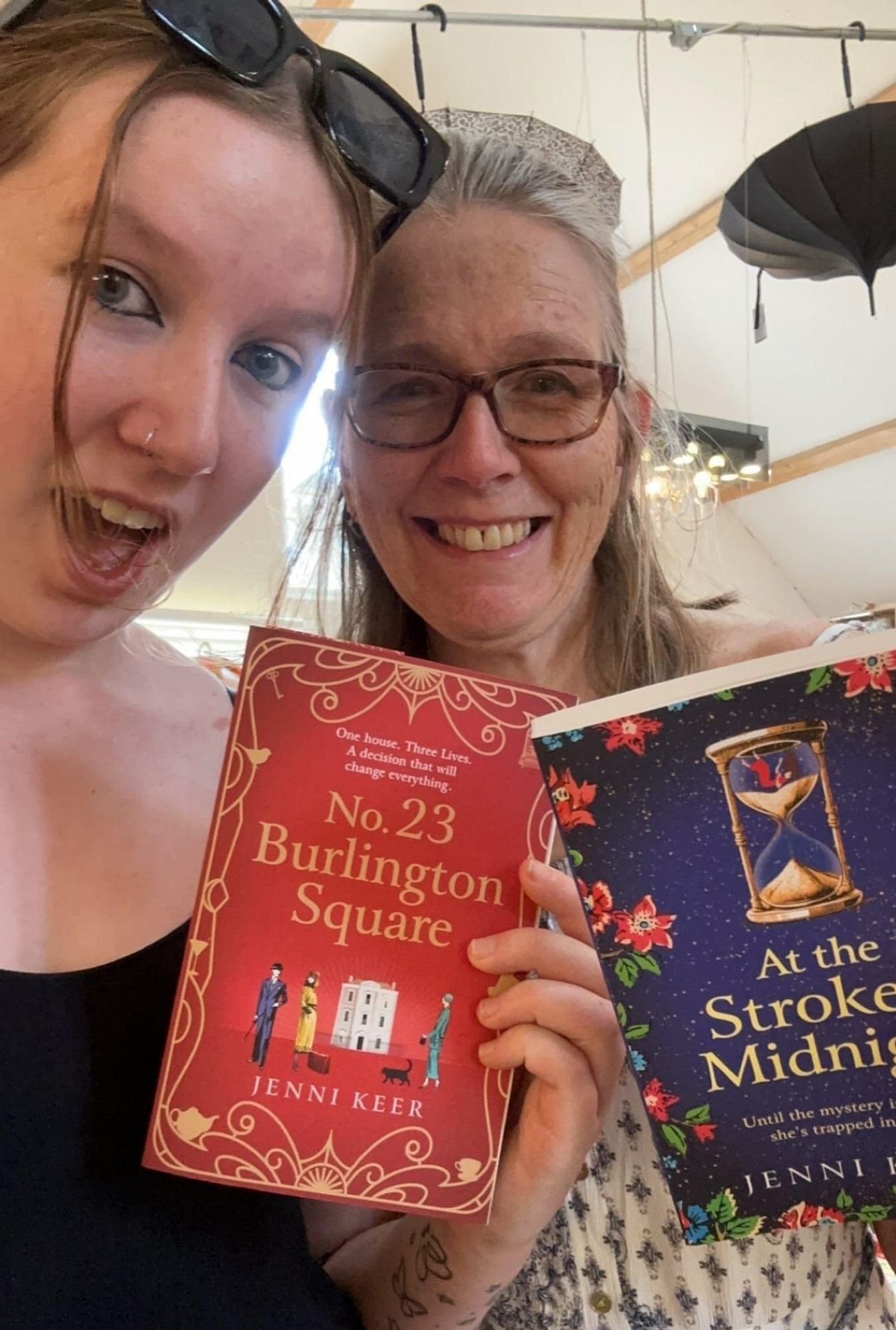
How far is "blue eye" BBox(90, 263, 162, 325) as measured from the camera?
24.7 inches

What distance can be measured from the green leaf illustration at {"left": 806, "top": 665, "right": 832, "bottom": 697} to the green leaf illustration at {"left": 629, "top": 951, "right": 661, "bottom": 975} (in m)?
0.18

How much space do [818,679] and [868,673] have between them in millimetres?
29

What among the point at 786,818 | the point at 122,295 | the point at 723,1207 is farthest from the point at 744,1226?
the point at 122,295

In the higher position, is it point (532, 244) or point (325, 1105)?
point (532, 244)

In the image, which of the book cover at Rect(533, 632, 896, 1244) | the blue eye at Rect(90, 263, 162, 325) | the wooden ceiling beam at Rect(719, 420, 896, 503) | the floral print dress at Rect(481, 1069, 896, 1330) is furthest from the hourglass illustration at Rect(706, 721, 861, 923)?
the wooden ceiling beam at Rect(719, 420, 896, 503)

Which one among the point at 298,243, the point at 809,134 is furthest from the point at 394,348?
Result: the point at 809,134

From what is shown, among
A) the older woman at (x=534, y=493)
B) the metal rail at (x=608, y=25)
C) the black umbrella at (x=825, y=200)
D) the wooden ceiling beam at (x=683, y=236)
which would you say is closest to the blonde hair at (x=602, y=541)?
the older woman at (x=534, y=493)

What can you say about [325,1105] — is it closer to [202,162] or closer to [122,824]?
[122,824]

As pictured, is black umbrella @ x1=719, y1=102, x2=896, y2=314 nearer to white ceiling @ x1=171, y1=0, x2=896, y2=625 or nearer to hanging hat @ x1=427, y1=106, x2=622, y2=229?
white ceiling @ x1=171, y1=0, x2=896, y2=625

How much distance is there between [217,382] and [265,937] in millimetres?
372

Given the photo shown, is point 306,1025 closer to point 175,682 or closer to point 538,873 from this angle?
point 538,873

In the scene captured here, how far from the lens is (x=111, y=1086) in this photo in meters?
0.68

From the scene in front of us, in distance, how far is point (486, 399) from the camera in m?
0.96

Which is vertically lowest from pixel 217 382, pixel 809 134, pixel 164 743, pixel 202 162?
pixel 164 743
